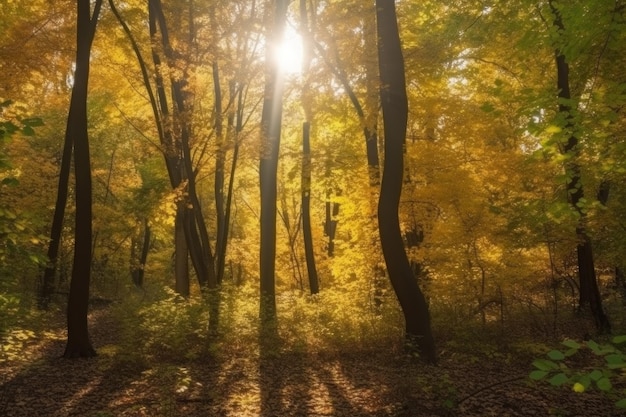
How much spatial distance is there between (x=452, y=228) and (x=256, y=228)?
65.0 ft

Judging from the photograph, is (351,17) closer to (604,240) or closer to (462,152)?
(462,152)

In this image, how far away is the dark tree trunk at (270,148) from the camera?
13.0m

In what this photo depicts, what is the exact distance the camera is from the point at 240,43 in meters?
14.5

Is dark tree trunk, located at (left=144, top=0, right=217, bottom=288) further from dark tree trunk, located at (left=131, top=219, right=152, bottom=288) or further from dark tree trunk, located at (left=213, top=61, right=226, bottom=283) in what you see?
dark tree trunk, located at (left=131, top=219, right=152, bottom=288)

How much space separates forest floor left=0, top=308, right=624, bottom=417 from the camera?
6602mm

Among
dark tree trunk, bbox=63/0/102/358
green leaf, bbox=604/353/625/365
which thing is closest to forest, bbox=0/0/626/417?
dark tree trunk, bbox=63/0/102/358

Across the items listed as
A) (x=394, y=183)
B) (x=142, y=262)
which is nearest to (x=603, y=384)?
(x=394, y=183)

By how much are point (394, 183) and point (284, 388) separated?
4419 millimetres

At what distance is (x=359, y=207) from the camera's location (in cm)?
1352

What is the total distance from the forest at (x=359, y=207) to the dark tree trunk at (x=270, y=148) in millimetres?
58

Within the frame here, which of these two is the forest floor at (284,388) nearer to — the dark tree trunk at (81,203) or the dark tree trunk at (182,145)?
the dark tree trunk at (81,203)

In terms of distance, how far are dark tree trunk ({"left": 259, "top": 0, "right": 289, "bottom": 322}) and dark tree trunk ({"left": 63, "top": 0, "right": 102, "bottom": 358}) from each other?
4443mm

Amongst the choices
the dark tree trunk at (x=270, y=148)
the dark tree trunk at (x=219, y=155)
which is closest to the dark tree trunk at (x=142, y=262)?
the dark tree trunk at (x=219, y=155)

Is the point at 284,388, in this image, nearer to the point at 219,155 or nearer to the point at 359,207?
the point at 359,207
